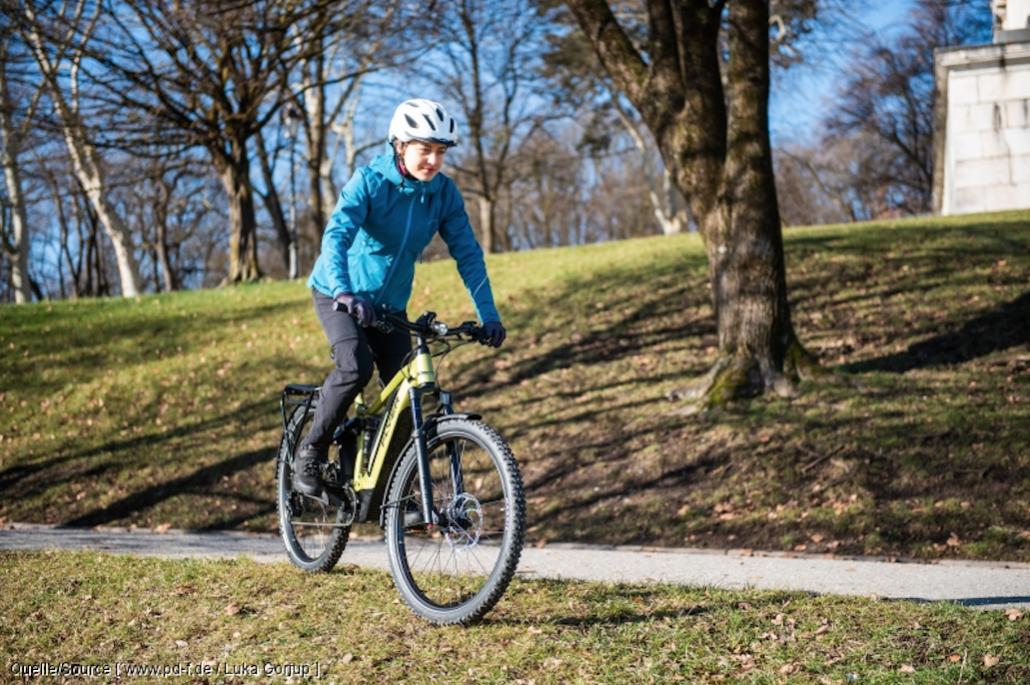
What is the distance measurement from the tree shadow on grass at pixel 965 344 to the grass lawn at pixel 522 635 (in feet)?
21.7

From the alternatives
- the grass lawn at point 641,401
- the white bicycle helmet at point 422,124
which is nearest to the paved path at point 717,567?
the grass lawn at point 641,401

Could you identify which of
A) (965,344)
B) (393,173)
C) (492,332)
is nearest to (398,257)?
(393,173)

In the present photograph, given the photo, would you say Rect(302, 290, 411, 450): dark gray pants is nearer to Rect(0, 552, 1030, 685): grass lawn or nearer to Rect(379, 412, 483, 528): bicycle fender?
Answer: Rect(379, 412, 483, 528): bicycle fender

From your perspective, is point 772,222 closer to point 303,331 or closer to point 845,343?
point 845,343

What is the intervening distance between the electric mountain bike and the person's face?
697 millimetres

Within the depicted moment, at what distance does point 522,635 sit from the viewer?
4410mm

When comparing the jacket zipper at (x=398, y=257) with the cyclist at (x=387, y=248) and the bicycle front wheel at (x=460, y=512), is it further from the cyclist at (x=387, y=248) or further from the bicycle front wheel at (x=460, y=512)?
the bicycle front wheel at (x=460, y=512)

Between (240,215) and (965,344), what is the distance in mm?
16185

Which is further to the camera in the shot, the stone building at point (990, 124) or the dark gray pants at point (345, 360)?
the stone building at point (990, 124)

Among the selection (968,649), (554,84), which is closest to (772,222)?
(968,649)

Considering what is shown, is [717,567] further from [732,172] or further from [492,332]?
[732,172]

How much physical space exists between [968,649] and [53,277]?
7346cm

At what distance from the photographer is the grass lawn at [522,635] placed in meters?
3.99

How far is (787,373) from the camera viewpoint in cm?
1009
